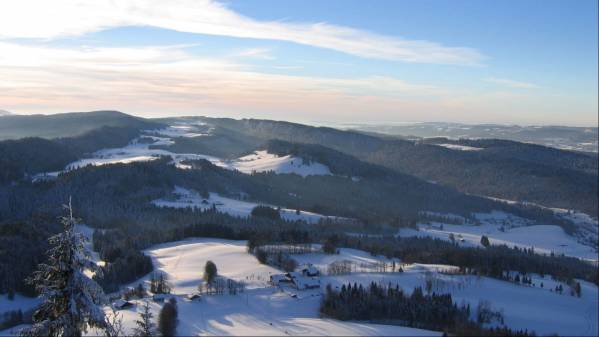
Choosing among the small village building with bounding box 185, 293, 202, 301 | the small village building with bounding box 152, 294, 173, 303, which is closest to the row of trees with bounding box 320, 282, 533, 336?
the small village building with bounding box 185, 293, 202, 301

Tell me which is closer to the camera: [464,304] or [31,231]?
[464,304]

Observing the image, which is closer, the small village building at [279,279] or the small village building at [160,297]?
the small village building at [160,297]

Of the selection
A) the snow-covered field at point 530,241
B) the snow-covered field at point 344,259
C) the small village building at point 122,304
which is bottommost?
the snow-covered field at point 530,241

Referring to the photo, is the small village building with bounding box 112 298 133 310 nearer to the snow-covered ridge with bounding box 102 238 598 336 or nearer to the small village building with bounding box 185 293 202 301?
the snow-covered ridge with bounding box 102 238 598 336

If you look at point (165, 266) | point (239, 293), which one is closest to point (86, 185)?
point (165, 266)

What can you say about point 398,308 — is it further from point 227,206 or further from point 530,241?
point 530,241

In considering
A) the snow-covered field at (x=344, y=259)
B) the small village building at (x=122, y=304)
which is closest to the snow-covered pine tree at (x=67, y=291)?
the small village building at (x=122, y=304)

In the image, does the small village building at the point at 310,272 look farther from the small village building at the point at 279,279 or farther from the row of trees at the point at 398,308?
the row of trees at the point at 398,308

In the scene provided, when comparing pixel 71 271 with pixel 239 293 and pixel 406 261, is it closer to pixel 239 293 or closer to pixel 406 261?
pixel 239 293
